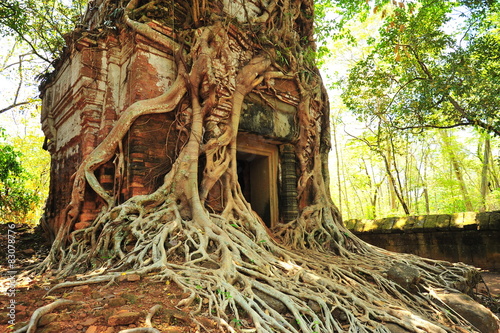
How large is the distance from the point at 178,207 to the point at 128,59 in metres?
2.48

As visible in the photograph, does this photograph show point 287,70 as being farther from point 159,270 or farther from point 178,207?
point 159,270

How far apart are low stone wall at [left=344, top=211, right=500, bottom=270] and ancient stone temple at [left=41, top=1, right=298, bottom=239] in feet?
7.59

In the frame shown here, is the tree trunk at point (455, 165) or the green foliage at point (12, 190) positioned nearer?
the green foliage at point (12, 190)

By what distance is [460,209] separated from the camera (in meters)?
12.0

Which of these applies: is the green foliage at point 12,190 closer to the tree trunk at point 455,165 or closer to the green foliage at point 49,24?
the green foliage at point 49,24

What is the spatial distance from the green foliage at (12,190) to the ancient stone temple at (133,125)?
72.5 inches

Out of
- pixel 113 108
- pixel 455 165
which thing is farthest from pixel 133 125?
pixel 455 165

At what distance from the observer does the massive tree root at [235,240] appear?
104 inches

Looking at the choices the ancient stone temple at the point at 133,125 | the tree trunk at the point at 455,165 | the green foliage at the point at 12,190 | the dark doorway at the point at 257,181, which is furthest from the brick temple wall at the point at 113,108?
the tree trunk at the point at 455,165

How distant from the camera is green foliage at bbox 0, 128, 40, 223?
6.89 meters

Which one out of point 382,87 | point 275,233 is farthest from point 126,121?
point 382,87

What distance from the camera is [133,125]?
423cm

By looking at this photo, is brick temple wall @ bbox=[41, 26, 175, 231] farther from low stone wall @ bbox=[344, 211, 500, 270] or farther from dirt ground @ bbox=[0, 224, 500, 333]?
low stone wall @ bbox=[344, 211, 500, 270]

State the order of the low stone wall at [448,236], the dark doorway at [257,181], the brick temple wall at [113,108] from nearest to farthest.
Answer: the brick temple wall at [113,108]
the low stone wall at [448,236]
the dark doorway at [257,181]
